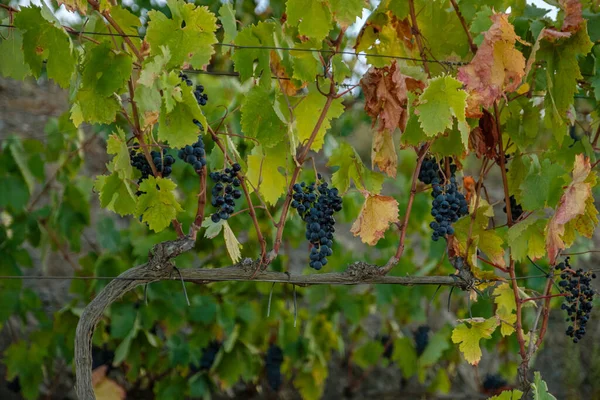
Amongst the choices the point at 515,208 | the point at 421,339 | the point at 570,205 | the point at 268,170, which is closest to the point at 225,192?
the point at 268,170

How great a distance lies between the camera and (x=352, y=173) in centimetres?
214

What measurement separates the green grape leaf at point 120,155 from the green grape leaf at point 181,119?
5.5 inches

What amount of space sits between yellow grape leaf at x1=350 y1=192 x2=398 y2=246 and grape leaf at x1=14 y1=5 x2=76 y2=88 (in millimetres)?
788

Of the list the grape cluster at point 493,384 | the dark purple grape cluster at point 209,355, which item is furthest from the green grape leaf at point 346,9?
the grape cluster at point 493,384

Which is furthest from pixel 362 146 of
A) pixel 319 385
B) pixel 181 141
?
pixel 181 141

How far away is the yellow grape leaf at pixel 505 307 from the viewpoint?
2217 mm

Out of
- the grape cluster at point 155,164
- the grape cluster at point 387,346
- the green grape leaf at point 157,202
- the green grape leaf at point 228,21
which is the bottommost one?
the grape cluster at point 387,346

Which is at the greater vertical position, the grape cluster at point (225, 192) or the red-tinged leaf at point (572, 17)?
the red-tinged leaf at point (572, 17)

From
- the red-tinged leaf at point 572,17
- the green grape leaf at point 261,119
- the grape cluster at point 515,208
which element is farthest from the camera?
the grape cluster at point 515,208

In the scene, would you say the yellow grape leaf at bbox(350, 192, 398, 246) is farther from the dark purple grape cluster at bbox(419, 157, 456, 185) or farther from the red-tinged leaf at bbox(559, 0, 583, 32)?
the red-tinged leaf at bbox(559, 0, 583, 32)

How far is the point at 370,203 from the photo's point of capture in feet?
6.61

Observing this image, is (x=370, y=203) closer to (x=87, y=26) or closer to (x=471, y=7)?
(x=471, y=7)

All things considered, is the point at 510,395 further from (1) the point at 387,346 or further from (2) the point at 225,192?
(1) the point at 387,346

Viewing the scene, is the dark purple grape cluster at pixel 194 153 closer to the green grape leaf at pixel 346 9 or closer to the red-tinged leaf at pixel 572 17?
the green grape leaf at pixel 346 9
